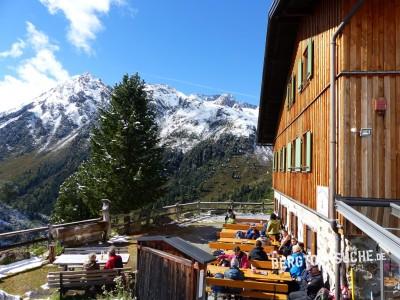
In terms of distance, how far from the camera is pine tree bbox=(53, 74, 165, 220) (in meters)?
23.2

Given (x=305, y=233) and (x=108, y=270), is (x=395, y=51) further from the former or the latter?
(x=108, y=270)

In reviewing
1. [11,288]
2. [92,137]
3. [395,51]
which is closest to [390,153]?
[395,51]

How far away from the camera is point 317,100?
1155 centimetres

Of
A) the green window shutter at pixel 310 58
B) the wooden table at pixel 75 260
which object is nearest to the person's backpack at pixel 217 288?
the wooden table at pixel 75 260

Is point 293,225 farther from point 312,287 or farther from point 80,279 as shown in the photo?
point 80,279

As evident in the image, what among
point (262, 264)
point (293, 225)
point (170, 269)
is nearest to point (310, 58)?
point (262, 264)

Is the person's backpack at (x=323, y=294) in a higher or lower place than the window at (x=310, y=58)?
lower

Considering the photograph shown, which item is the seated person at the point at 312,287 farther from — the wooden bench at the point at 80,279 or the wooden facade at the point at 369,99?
the wooden bench at the point at 80,279

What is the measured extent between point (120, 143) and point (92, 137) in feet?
7.78

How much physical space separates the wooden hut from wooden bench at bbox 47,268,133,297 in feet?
7.60

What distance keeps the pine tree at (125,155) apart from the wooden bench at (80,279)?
11.0m

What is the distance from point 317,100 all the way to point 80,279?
8.00 m

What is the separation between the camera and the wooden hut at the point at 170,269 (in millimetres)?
7746

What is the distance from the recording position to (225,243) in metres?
16.5
